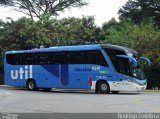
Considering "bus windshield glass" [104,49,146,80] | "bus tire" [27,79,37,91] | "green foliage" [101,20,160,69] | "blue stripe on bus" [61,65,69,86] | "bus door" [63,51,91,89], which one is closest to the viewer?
"bus windshield glass" [104,49,146,80]

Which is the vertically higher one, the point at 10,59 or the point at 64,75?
the point at 10,59

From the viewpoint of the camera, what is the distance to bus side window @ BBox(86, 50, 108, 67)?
30.4 meters

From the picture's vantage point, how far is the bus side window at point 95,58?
30.4 meters

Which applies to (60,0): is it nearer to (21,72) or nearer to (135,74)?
(21,72)

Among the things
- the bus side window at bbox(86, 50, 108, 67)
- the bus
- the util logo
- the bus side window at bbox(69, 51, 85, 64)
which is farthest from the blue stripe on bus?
the util logo

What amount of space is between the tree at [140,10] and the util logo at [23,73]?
3507cm

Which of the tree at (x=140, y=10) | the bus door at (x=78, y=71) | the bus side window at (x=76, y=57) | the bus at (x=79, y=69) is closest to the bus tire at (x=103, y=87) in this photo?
the bus at (x=79, y=69)

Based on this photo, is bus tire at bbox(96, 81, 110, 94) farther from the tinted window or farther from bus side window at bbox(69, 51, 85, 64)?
bus side window at bbox(69, 51, 85, 64)

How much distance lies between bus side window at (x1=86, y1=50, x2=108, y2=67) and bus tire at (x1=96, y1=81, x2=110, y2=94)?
4.32 feet

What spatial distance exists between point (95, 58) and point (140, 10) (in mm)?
42242

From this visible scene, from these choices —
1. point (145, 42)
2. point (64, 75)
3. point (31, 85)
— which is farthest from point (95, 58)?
point (145, 42)

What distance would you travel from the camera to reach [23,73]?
36.5 metres

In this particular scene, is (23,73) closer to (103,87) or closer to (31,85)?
(31,85)

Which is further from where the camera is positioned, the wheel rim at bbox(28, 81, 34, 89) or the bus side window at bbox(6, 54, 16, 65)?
the bus side window at bbox(6, 54, 16, 65)
